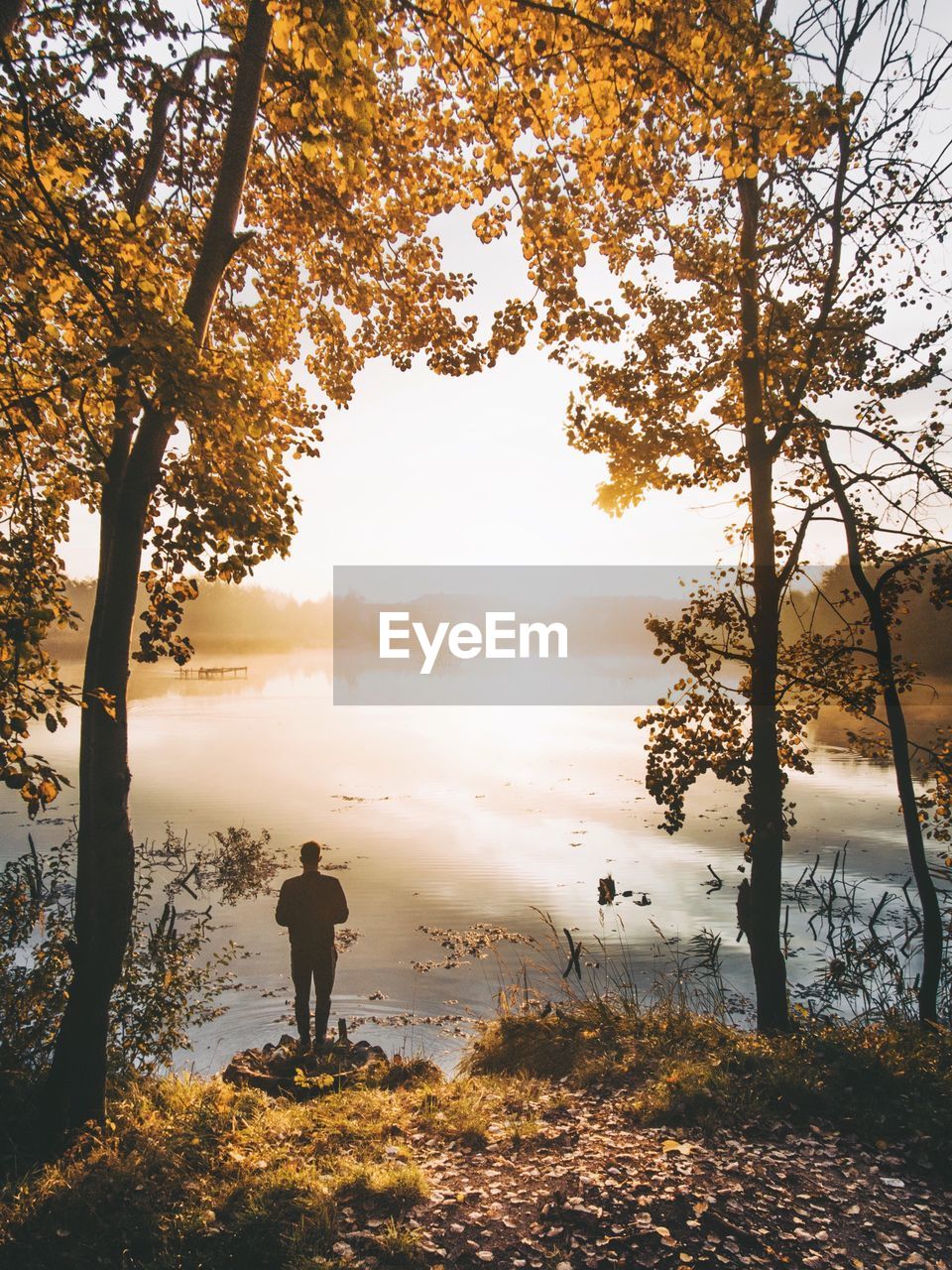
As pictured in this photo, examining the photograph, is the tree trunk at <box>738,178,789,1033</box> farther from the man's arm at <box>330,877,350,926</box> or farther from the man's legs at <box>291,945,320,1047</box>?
the man's legs at <box>291,945,320,1047</box>

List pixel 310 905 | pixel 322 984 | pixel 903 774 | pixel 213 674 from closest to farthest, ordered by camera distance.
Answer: pixel 310 905, pixel 322 984, pixel 903 774, pixel 213 674

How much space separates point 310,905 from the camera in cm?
952

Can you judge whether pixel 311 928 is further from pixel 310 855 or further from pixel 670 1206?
pixel 670 1206

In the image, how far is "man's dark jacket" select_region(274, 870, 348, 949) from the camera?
9.51m

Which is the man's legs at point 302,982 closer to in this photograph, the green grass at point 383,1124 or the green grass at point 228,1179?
the green grass at point 383,1124

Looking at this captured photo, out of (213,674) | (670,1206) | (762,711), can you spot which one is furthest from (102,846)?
(213,674)

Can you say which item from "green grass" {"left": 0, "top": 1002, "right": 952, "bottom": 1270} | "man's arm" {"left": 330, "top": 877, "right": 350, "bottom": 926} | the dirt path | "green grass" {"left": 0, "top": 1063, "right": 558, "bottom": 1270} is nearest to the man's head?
"man's arm" {"left": 330, "top": 877, "right": 350, "bottom": 926}

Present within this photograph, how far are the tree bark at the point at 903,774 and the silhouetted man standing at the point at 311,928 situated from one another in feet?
24.8

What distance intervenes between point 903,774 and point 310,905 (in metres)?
8.17

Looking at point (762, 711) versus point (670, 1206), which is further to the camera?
point (762, 711)

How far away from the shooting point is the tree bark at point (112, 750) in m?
5.95

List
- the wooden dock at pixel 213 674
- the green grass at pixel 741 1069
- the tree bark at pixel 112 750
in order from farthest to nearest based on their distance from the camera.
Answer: the wooden dock at pixel 213 674 → the green grass at pixel 741 1069 → the tree bark at pixel 112 750

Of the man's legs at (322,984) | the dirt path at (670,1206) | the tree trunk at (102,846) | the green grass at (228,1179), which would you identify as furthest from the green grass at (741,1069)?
the tree trunk at (102,846)

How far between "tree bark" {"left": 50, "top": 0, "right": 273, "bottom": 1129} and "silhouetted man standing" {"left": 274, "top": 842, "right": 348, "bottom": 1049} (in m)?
3.41
